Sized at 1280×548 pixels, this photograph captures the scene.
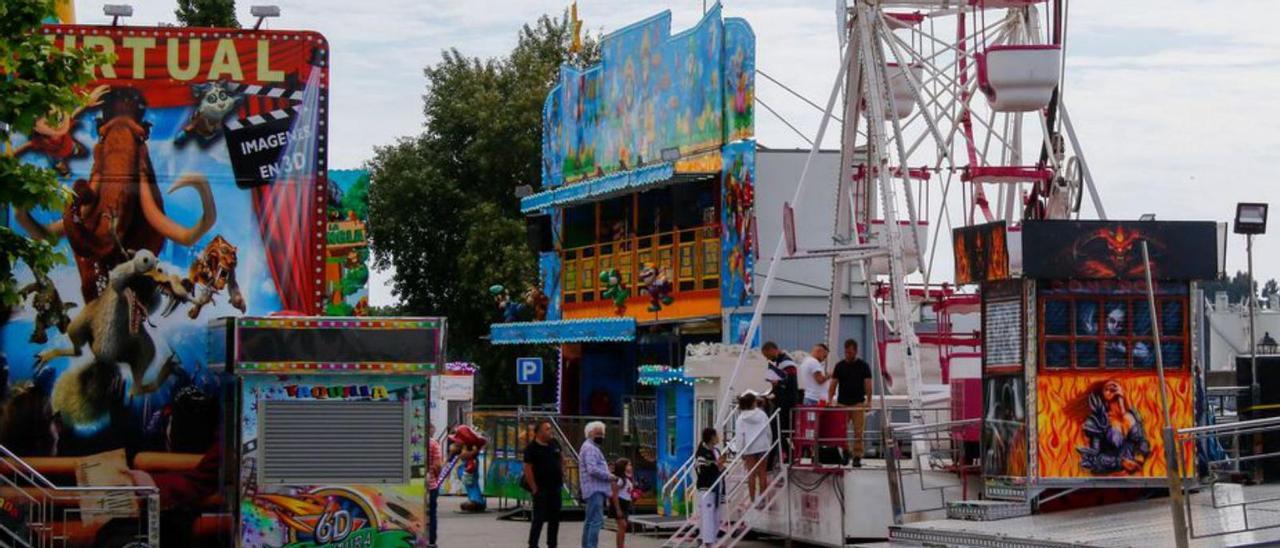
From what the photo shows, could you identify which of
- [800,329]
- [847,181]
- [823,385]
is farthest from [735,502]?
Answer: [800,329]

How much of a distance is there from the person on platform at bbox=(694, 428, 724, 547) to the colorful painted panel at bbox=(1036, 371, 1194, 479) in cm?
546

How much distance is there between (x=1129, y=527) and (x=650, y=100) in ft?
67.4

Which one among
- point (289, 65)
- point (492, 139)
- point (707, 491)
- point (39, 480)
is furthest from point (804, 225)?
point (492, 139)

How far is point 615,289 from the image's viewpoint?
39281 millimetres

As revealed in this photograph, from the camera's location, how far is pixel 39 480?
21.3 metres

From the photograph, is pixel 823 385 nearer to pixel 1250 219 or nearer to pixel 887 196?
pixel 887 196

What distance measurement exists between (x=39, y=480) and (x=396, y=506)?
347cm

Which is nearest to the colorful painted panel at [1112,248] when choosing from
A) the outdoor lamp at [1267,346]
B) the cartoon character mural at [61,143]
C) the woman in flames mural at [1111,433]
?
the woman in flames mural at [1111,433]

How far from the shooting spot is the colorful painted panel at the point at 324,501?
824 inches

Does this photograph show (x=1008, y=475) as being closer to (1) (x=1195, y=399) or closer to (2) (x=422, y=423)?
(1) (x=1195, y=399)

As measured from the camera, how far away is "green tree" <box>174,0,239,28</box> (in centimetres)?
4297

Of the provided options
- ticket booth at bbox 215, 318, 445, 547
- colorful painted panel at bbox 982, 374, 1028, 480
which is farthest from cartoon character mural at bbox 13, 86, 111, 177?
colorful painted panel at bbox 982, 374, 1028, 480

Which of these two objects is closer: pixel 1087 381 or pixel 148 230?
pixel 1087 381

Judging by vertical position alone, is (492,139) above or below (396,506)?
above
